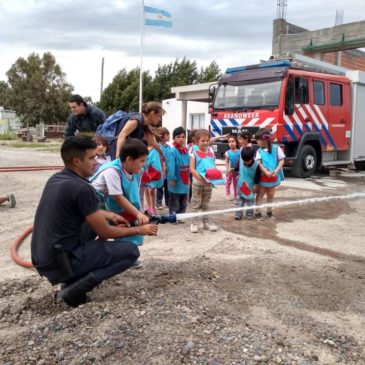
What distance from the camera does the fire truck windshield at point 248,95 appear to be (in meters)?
10.9

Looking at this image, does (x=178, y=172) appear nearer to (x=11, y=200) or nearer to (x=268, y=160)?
(x=268, y=160)

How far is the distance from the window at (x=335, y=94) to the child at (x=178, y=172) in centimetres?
767

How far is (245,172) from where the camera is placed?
6.75 m

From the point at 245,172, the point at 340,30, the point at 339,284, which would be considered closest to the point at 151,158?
the point at 245,172

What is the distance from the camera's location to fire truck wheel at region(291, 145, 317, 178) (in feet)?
38.1

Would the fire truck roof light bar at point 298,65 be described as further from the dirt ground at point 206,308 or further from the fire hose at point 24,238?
the fire hose at point 24,238

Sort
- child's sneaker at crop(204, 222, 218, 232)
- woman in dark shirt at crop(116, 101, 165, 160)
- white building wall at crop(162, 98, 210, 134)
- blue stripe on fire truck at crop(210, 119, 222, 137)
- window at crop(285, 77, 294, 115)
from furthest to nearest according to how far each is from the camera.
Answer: white building wall at crop(162, 98, 210, 134) → blue stripe on fire truck at crop(210, 119, 222, 137) → window at crop(285, 77, 294, 115) → child's sneaker at crop(204, 222, 218, 232) → woman in dark shirt at crop(116, 101, 165, 160)

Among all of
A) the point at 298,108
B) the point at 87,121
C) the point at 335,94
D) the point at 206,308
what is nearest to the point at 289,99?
the point at 298,108

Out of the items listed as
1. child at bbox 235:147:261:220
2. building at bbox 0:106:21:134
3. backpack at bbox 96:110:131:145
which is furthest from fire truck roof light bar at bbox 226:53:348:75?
building at bbox 0:106:21:134

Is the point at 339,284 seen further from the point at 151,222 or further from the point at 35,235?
the point at 35,235

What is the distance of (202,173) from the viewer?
19.1 feet

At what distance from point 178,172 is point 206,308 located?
112 inches

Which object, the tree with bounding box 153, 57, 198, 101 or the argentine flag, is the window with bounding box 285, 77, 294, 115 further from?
the tree with bounding box 153, 57, 198, 101

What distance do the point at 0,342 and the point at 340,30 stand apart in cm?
2207
